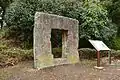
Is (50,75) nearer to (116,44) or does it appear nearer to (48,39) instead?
(48,39)

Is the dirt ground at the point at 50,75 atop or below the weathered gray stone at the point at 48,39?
below

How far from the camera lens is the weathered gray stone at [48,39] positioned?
915 centimetres

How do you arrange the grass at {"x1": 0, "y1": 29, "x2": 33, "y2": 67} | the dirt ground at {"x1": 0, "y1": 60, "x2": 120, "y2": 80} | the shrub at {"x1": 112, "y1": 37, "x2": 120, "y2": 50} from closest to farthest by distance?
1. the dirt ground at {"x1": 0, "y1": 60, "x2": 120, "y2": 80}
2. the grass at {"x1": 0, "y1": 29, "x2": 33, "y2": 67}
3. the shrub at {"x1": 112, "y1": 37, "x2": 120, "y2": 50}

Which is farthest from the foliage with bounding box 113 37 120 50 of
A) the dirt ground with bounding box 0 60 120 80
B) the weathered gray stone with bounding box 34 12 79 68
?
the dirt ground with bounding box 0 60 120 80

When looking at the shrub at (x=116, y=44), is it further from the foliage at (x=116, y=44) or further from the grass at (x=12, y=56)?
the grass at (x=12, y=56)

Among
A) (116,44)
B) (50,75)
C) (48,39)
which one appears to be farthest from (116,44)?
(50,75)

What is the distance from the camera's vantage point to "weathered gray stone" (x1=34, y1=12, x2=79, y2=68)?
915 centimetres

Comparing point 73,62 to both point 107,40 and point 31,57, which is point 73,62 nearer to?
point 31,57

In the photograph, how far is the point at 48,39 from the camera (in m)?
9.70

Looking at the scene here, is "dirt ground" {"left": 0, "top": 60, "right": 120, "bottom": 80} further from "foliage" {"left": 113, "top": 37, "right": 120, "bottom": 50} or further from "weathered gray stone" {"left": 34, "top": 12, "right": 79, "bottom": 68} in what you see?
"foliage" {"left": 113, "top": 37, "right": 120, "bottom": 50}

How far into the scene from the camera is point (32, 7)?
13.3 meters

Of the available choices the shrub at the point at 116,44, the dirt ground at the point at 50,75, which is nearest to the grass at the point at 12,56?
the dirt ground at the point at 50,75

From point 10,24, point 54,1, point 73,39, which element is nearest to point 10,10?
point 10,24

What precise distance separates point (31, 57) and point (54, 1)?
4.49 m
